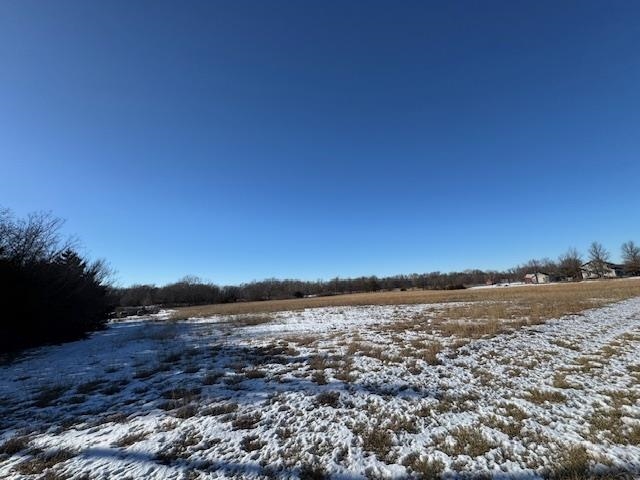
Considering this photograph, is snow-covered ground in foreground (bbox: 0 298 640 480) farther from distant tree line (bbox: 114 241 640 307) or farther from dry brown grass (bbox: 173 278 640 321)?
distant tree line (bbox: 114 241 640 307)

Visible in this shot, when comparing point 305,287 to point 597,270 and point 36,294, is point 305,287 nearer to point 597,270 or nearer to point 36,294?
point 597,270

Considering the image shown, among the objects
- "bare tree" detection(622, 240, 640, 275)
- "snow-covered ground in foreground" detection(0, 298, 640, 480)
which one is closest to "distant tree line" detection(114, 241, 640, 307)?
"bare tree" detection(622, 240, 640, 275)

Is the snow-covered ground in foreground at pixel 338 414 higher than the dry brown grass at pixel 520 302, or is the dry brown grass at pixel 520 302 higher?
the dry brown grass at pixel 520 302

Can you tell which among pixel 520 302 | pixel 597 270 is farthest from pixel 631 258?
pixel 520 302

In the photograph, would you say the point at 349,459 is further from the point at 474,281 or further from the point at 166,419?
the point at 474,281

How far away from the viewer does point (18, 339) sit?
19.2 metres

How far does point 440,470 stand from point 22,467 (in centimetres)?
638

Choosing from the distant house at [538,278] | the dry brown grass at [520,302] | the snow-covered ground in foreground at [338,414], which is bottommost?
the snow-covered ground in foreground at [338,414]

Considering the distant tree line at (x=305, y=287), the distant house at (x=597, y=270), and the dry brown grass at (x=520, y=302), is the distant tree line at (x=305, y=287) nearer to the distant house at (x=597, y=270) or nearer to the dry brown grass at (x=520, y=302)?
the distant house at (x=597, y=270)

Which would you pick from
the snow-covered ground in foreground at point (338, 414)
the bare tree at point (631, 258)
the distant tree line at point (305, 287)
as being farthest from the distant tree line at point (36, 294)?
the bare tree at point (631, 258)

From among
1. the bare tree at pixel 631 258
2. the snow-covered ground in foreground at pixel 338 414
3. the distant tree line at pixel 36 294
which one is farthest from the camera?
the bare tree at pixel 631 258

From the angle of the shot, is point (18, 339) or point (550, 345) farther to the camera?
point (18, 339)

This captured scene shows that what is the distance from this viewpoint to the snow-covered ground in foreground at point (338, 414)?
189 inches

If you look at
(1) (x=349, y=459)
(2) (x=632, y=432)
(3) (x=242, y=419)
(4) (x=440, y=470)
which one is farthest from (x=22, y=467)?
(2) (x=632, y=432)
